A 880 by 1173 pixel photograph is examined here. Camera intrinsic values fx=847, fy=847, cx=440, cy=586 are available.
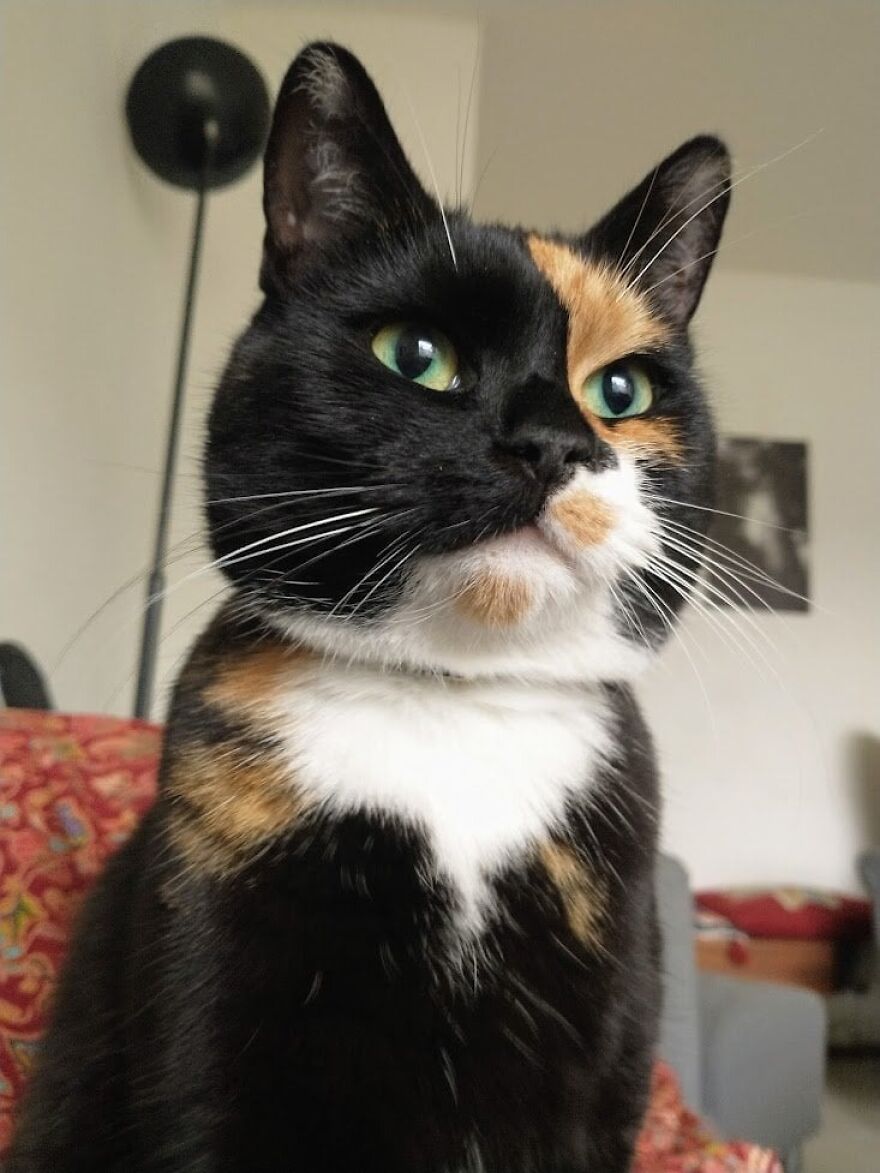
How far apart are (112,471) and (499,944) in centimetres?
129

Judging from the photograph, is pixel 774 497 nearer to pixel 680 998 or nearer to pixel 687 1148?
pixel 680 998

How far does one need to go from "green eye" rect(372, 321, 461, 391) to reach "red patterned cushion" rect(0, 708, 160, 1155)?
1.97 feet

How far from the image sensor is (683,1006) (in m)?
1.47

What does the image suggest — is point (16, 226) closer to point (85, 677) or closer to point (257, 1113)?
point (85, 677)

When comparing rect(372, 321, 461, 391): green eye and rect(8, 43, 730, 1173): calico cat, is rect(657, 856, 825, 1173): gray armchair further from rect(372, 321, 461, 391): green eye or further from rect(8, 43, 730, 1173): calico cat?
rect(372, 321, 461, 391): green eye

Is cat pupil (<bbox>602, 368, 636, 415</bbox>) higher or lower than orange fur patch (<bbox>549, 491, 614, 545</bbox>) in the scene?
higher

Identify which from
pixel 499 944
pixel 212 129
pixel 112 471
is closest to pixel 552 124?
pixel 212 129

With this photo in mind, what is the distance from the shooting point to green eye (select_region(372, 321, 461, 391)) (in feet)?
1.82

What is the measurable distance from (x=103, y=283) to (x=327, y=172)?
1.00 meters

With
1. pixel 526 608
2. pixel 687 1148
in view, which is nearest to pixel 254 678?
pixel 526 608

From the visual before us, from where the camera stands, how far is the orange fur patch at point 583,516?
0.50 meters

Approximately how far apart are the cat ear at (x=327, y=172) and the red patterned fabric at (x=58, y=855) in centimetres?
58

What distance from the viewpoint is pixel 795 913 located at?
274 cm

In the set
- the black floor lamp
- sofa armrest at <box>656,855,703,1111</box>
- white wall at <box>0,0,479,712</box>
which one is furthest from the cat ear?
sofa armrest at <box>656,855,703,1111</box>
